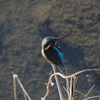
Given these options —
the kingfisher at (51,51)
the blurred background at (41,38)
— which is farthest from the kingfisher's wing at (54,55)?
the blurred background at (41,38)

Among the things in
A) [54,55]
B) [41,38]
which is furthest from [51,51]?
[41,38]

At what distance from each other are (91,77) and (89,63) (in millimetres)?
363

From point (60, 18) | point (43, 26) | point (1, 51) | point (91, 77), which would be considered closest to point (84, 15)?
point (60, 18)

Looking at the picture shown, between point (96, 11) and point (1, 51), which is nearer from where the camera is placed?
point (96, 11)

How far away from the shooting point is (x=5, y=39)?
19.1ft

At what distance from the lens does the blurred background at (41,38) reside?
14.7ft

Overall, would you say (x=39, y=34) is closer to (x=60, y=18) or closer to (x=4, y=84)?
(x=60, y=18)

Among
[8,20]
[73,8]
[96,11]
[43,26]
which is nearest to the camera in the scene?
[96,11]

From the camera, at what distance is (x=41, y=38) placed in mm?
5387

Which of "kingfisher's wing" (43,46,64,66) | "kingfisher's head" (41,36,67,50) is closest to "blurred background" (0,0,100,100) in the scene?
"kingfisher's wing" (43,46,64,66)

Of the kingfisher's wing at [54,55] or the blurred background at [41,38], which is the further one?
the blurred background at [41,38]

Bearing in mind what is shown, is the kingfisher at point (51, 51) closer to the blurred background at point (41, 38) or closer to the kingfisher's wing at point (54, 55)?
the kingfisher's wing at point (54, 55)

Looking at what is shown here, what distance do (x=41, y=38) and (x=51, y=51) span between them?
14.6 feet

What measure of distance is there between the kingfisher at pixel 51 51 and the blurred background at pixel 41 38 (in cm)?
290
